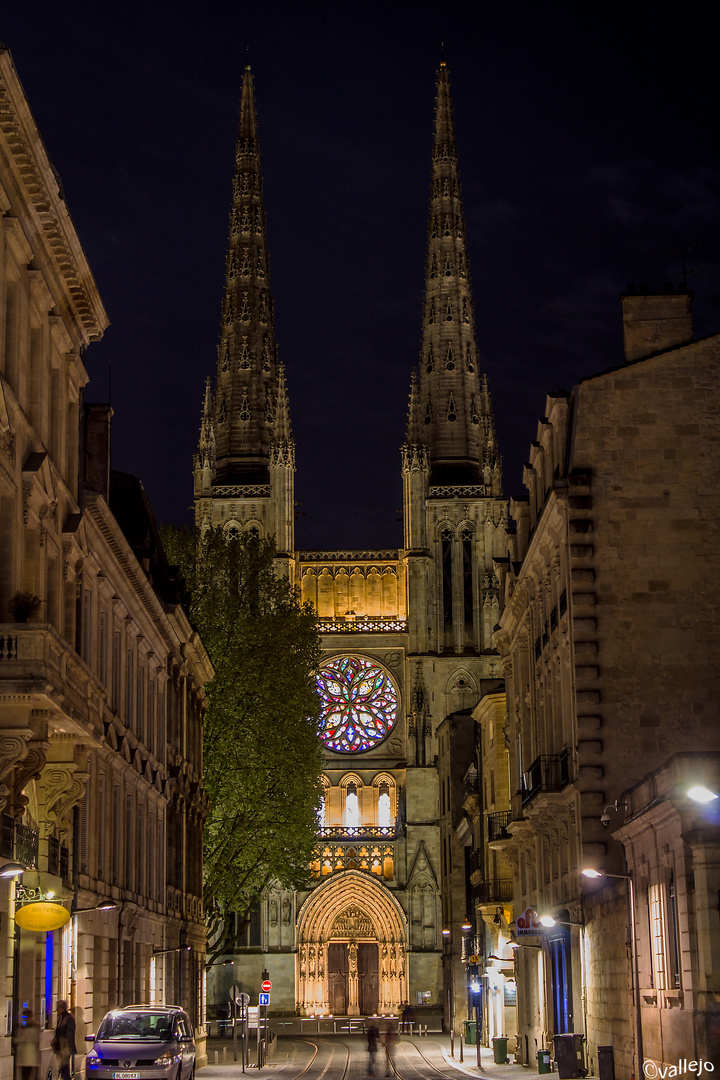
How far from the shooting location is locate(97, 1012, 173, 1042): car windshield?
83.8 feet

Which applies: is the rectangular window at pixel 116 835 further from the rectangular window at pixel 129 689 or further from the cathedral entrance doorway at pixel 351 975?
the cathedral entrance doorway at pixel 351 975

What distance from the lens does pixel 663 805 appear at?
80.8 ft

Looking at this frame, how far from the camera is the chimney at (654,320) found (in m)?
37.8

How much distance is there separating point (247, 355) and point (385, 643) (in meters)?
24.1

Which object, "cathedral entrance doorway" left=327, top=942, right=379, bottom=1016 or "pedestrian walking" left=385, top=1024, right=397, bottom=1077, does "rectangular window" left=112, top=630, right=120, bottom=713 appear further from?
"cathedral entrance doorway" left=327, top=942, right=379, bottom=1016

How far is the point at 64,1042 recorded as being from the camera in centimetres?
2408

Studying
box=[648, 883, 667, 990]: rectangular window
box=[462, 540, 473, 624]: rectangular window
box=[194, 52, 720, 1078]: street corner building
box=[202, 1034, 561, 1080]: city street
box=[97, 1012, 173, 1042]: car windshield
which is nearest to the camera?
box=[97, 1012, 173, 1042]: car windshield

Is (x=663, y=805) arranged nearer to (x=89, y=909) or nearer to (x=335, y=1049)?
(x=89, y=909)

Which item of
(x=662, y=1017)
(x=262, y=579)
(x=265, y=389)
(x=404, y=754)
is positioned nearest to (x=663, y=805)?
(x=662, y=1017)

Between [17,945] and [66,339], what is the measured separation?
10.3 metres

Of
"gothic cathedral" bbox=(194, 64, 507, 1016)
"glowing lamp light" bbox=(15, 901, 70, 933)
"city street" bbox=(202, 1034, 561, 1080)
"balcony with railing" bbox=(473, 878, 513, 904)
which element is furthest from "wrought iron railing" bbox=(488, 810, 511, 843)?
"gothic cathedral" bbox=(194, 64, 507, 1016)

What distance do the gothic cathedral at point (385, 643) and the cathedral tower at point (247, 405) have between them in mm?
145

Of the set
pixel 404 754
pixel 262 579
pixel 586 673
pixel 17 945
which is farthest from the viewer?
pixel 404 754

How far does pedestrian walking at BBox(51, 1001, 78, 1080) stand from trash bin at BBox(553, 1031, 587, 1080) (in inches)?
A: 468
